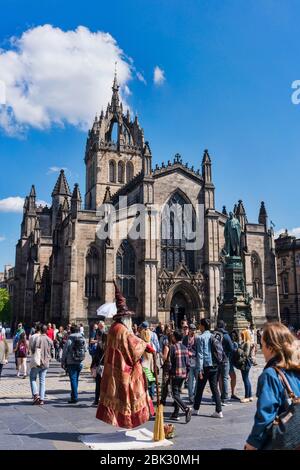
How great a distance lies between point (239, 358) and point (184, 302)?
27582 mm

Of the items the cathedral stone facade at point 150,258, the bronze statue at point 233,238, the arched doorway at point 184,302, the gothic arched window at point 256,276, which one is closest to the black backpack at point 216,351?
the bronze statue at point 233,238

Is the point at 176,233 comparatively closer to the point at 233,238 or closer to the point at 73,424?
the point at 233,238

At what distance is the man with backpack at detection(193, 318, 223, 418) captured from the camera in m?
8.62

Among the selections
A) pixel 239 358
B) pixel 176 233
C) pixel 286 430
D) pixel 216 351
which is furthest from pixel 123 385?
pixel 176 233

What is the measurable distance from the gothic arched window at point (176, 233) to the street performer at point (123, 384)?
1207 inches

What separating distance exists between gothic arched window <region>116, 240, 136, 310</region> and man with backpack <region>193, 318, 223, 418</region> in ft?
88.8

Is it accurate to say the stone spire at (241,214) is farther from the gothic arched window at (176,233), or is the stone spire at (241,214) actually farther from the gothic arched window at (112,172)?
the gothic arched window at (112,172)

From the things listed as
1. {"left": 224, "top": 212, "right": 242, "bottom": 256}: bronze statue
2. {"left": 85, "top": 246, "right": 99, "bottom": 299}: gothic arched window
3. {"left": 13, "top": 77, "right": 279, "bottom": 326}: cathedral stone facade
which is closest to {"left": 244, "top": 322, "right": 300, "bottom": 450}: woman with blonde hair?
{"left": 224, "top": 212, "right": 242, "bottom": 256}: bronze statue

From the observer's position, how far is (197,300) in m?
36.9

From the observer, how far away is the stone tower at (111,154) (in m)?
52.8

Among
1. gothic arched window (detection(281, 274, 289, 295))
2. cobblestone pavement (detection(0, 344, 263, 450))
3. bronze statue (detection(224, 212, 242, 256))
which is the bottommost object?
cobblestone pavement (detection(0, 344, 263, 450))

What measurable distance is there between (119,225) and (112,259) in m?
3.16

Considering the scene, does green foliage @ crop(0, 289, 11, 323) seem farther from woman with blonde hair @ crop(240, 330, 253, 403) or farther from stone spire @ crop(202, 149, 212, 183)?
woman with blonde hair @ crop(240, 330, 253, 403)
